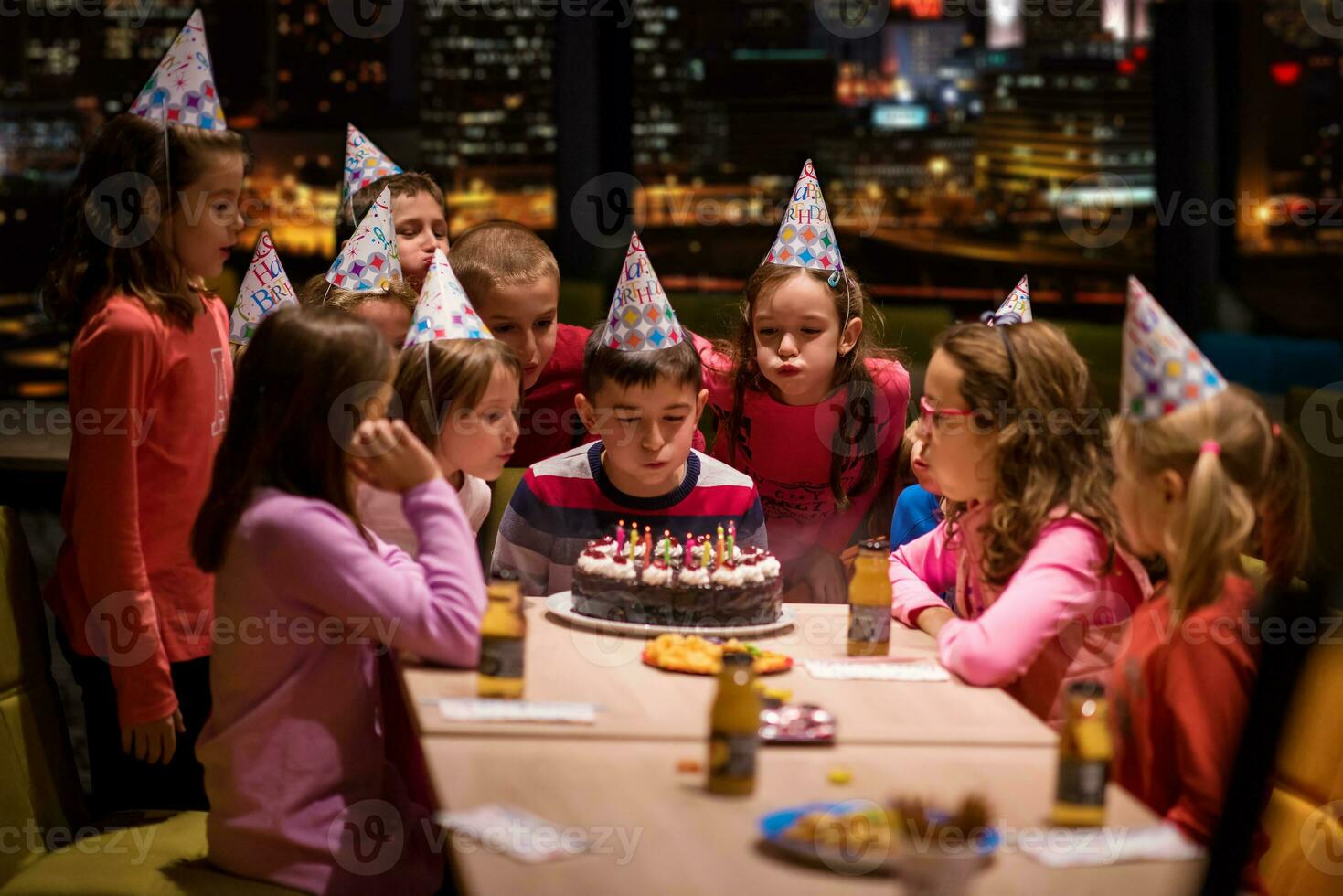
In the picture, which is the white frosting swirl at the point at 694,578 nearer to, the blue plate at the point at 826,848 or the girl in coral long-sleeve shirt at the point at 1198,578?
the girl in coral long-sleeve shirt at the point at 1198,578

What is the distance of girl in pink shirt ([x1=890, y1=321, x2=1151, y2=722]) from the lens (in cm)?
213

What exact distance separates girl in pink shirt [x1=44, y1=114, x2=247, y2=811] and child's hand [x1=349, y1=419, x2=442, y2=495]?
497mm

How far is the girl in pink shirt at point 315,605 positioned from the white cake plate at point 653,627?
0.95 ft

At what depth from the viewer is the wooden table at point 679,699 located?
1822 millimetres

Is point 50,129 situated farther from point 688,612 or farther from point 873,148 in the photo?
point 688,612

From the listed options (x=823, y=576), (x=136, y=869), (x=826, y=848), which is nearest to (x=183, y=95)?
(x=136, y=869)

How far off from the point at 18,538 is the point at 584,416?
102 centimetres

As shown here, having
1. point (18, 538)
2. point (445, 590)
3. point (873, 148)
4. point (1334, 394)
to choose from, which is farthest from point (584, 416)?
point (873, 148)

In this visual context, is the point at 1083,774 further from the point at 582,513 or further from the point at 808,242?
the point at 808,242

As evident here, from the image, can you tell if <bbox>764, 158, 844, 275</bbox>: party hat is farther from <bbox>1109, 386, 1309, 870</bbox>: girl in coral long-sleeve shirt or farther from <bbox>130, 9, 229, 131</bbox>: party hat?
<bbox>1109, 386, 1309, 870</bbox>: girl in coral long-sleeve shirt

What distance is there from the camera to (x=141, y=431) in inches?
95.8

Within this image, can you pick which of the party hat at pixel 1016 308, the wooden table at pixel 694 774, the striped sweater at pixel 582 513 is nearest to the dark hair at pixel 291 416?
the wooden table at pixel 694 774

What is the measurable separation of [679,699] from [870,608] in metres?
0.42

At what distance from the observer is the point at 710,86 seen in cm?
721
